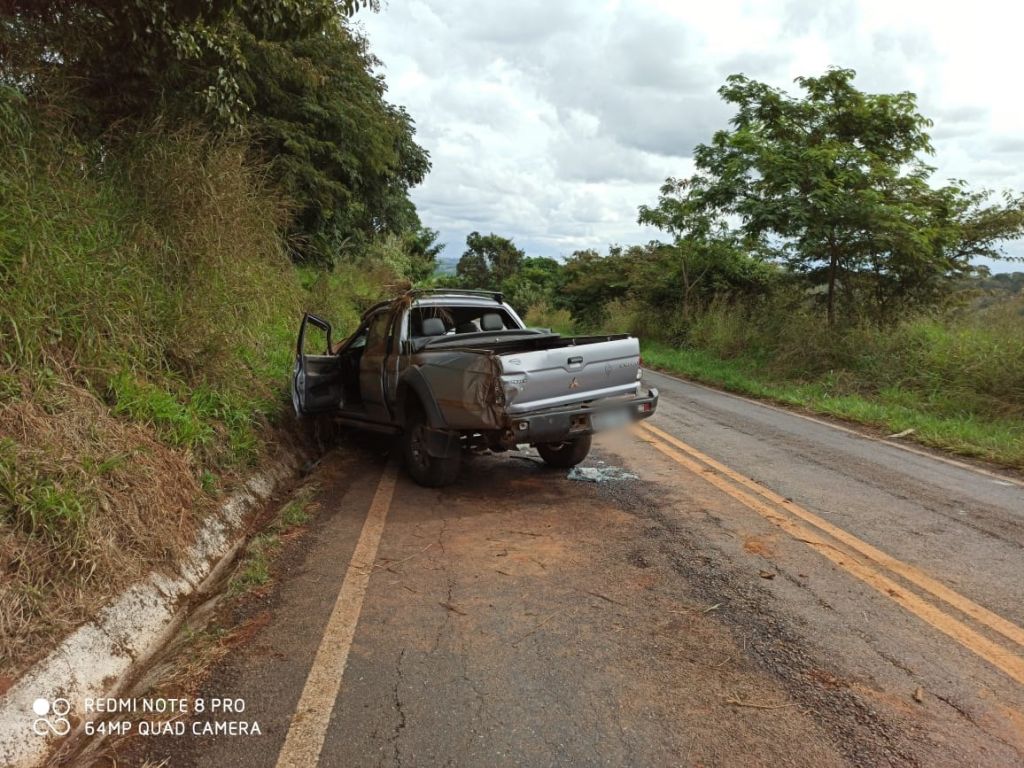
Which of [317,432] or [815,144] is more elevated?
[815,144]

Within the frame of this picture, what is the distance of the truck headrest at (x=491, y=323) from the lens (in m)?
7.30

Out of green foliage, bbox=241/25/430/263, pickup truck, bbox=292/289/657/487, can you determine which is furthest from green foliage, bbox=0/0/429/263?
pickup truck, bbox=292/289/657/487

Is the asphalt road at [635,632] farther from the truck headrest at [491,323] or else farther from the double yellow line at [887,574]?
the truck headrest at [491,323]

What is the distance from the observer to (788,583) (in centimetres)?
389

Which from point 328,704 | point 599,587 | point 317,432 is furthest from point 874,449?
point 328,704

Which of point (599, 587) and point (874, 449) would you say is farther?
point (874, 449)

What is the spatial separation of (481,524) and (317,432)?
12.1 ft

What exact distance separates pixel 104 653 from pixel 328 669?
1.09 metres

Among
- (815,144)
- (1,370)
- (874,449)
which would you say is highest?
(815,144)

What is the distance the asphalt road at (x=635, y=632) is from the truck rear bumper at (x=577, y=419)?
0.61 meters

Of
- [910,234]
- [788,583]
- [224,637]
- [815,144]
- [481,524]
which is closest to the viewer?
[224,637]

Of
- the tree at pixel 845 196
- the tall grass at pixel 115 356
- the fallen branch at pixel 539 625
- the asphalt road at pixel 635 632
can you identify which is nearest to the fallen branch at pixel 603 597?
the asphalt road at pixel 635 632

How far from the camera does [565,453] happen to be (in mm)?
Result: 6609

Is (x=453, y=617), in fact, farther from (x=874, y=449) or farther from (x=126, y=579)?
(x=874, y=449)
